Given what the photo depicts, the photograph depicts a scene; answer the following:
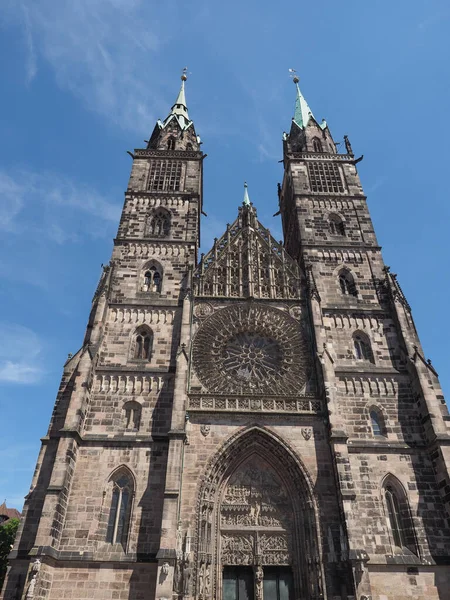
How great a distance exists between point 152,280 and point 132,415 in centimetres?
776

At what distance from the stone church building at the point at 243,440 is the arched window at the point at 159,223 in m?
1.28

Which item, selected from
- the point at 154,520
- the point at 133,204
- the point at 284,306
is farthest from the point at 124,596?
the point at 133,204

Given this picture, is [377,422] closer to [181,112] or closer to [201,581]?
[201,581]

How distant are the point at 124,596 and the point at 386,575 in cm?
892

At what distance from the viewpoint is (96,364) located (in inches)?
786

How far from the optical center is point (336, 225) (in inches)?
1060

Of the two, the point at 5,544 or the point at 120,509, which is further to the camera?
the point at 5,544

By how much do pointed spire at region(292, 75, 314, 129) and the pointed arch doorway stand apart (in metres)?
25.3

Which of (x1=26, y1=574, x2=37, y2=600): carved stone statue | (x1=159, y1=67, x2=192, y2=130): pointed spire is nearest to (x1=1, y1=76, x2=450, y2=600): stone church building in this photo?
(x1=26, y1=574, x2=37, y2=600): carved stone statue

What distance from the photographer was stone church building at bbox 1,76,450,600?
1538 centimetres

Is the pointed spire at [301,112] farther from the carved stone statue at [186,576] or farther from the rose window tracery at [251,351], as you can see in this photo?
the carved stone statue at [186,576]

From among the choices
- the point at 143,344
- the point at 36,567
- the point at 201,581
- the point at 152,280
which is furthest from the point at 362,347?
the point at 36,567

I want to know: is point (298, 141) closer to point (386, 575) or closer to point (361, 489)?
point (361, 489)

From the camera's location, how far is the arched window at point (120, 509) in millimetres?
16172
